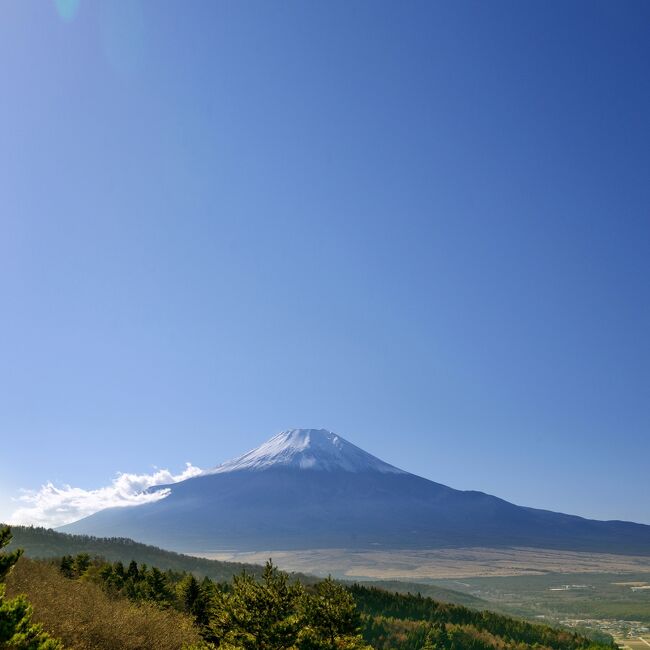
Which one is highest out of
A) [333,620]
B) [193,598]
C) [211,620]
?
[211,620]

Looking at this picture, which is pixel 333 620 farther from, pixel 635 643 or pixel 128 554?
pixel 128 554

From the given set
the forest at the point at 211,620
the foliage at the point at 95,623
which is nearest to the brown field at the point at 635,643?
the forest at the point at 211,620

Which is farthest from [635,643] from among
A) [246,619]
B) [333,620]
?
[246,619]

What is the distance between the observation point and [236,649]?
19656 millimetres

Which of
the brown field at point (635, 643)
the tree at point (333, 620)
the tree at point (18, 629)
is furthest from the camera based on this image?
the brown field at point (635, 643)

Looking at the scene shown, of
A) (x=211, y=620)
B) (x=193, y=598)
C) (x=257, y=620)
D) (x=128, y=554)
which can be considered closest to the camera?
(x=257, y=620)

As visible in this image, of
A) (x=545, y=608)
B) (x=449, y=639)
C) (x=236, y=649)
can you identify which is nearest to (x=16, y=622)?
(x=236, y=649)

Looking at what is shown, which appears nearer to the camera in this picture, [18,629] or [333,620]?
[18,629]

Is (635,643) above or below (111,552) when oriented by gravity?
below

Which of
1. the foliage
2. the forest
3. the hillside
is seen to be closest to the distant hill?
the hillside

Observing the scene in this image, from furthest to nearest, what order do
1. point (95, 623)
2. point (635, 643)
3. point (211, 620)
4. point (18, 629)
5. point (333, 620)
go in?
point (635, 643) → point (95, 623) → point (333, 620) → point (211, 620) → point (18, 629)

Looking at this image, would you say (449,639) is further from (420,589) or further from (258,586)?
(420,589)

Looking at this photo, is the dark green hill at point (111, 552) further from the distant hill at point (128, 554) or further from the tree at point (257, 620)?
the tree at point (257, 620)

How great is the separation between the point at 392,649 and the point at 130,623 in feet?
83.6
